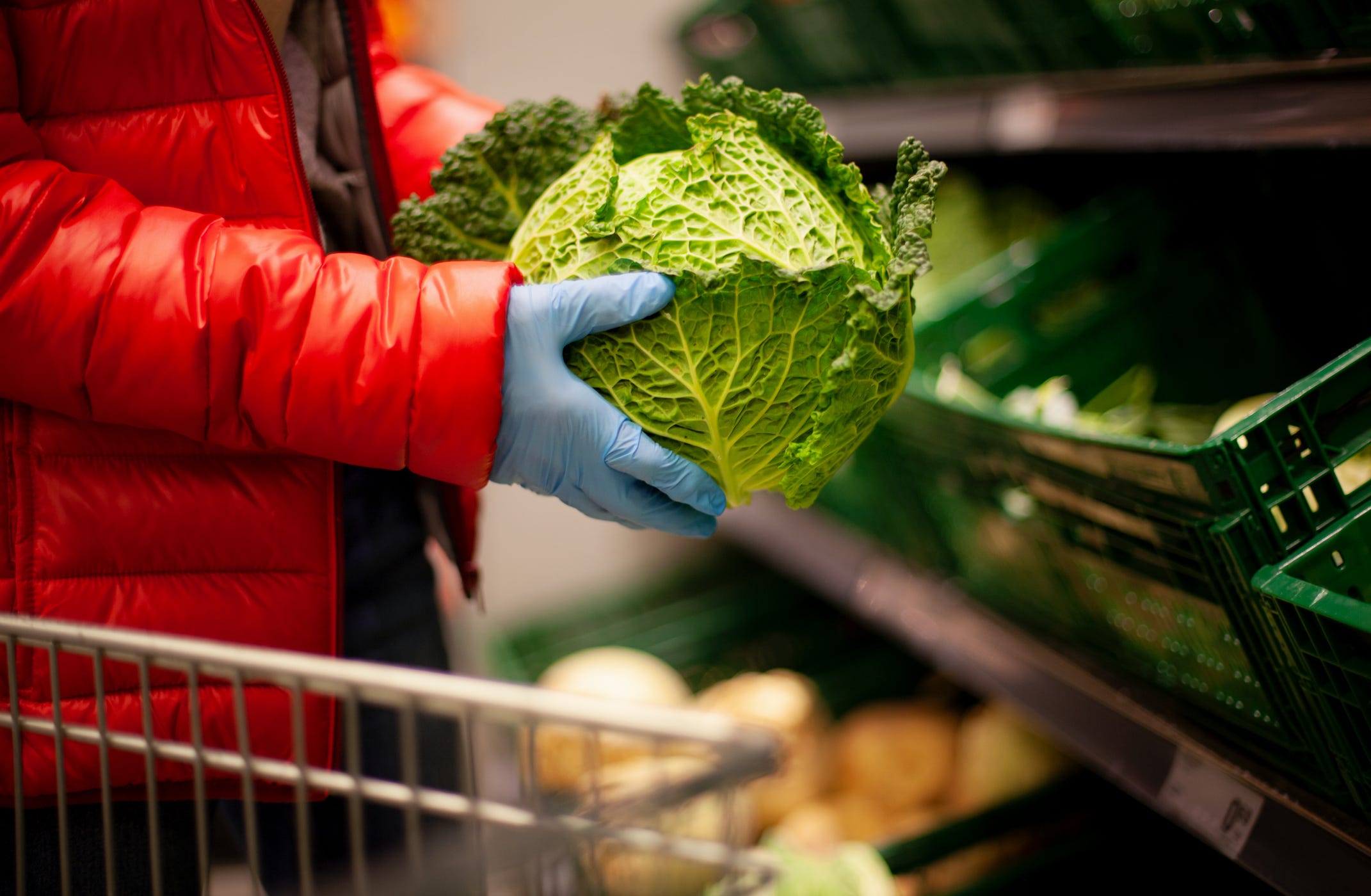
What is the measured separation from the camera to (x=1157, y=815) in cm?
171

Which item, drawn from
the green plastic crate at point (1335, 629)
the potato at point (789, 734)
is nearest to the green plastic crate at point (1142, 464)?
the green plastic crate at point (1335, 629)

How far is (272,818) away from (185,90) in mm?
966

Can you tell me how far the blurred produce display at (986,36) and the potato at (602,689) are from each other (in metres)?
1.48

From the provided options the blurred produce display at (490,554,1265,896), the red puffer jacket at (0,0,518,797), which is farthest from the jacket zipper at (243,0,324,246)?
the blurred produce display at (490,554,1265,896)

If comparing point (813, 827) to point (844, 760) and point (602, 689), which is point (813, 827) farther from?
point (602, 689)

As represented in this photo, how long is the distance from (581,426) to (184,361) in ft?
1.25

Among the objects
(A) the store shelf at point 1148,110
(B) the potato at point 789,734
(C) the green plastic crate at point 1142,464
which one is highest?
(A) the store shelf at point 1148,110

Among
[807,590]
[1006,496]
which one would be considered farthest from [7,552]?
[807,590]

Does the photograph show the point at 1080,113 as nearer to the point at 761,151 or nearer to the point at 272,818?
the point at 761,151

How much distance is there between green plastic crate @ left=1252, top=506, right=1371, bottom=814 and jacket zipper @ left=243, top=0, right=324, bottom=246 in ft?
3.46

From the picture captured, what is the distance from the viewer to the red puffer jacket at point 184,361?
893mm

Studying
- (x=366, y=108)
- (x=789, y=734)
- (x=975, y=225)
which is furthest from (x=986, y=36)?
(x=789, y=734)

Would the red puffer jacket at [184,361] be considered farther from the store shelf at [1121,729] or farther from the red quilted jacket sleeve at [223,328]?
the store shelf at [1121,729]

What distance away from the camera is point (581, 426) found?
993mm
